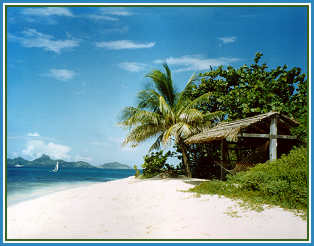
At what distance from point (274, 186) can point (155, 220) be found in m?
2.02

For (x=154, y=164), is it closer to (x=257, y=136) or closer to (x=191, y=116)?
(x=191, y=116)

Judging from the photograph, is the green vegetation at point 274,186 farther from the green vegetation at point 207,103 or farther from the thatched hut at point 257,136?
the green vegetation at point 207,103

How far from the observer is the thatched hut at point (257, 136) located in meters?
7.19

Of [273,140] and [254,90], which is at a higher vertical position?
[254,90]

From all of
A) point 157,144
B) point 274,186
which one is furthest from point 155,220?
point 157,144

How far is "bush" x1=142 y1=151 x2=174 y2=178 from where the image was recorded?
10.6 meters

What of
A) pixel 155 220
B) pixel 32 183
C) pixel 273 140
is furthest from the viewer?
pixel 32 183

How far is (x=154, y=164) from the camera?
1060 centimetres

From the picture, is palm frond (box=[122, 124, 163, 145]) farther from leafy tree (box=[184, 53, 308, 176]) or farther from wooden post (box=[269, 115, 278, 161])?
wooden post (box=[269, 115, 278, 161])

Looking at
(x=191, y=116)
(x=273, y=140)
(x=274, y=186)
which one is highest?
(x=191, y=116)

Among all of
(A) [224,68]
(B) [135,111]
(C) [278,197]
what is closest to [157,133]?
(B) [135,111]

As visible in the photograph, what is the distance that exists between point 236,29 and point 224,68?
558 centimetres

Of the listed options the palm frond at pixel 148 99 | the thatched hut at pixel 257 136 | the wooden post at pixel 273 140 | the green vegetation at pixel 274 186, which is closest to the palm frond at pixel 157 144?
the palm frond at pixel 148 99

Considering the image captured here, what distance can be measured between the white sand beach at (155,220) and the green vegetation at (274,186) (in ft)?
0.97
